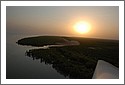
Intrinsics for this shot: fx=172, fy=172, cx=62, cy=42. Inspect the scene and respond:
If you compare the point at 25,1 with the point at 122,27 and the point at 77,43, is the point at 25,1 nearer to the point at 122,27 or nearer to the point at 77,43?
the point at 122,27

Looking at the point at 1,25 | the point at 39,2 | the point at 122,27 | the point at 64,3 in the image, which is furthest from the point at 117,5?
the point at 1,25

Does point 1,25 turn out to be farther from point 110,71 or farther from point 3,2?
point 110,71

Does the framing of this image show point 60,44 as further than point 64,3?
Yes

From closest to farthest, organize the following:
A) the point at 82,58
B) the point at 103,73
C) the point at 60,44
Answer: the point at 103,73 → the point at 82,58 → the point at 60,44

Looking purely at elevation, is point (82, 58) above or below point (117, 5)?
below

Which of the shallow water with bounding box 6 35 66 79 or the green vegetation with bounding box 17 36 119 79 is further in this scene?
the green vegetation with bounding box 17 36 119 79

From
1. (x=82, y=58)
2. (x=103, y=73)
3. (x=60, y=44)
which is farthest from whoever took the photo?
(x=60, y=44)

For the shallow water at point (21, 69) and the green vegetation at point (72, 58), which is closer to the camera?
the shallow water at point (21, 69)

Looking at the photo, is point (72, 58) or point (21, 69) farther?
point (72, 58)

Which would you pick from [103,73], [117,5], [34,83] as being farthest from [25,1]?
[103,73]
